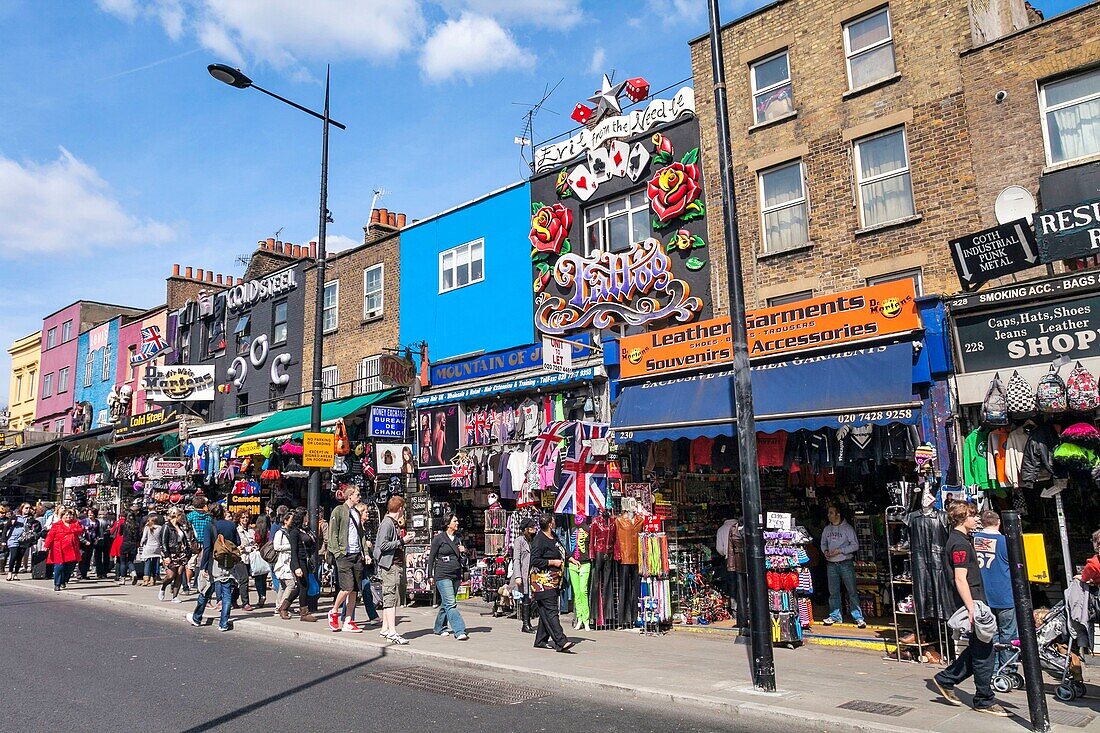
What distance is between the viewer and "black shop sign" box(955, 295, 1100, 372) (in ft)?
34.2

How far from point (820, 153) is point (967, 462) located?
6760mm

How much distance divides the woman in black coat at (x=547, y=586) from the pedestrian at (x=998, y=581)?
5.08m

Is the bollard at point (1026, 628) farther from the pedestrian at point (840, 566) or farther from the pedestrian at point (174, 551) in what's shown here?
the pedestrian at point (174, 551)

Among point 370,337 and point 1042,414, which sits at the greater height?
point 370,337

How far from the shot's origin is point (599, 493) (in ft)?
47.3

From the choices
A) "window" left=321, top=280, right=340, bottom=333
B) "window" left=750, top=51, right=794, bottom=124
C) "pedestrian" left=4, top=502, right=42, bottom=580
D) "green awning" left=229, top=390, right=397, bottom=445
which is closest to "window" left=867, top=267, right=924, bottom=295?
"window" left=750, top=51, right=794, bottom=124

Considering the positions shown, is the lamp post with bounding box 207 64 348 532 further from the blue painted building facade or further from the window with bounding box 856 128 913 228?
the window with bounding box 856 128 913 228

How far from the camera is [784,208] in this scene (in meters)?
15.8

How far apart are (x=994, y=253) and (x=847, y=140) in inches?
169

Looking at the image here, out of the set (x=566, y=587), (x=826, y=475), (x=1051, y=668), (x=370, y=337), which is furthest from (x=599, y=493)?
(x=370, y=337)

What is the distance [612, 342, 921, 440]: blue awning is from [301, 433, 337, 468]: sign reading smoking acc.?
504 centimetres

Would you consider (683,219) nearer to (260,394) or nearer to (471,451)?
(471,451)

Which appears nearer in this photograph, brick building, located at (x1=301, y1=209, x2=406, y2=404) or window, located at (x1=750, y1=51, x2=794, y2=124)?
window, located at (x1=750, y1=51, x2=794, y2=124)

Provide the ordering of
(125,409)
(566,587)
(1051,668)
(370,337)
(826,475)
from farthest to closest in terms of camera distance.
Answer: (125,409) < (370,337) < (566,587) < (826,475) < (1051,668)
